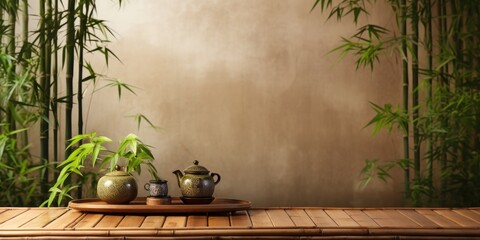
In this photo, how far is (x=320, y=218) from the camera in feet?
9.96

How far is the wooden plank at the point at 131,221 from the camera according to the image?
2.81 metres

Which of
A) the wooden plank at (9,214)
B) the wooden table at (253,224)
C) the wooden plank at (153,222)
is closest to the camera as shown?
the wooden table at (253,224)

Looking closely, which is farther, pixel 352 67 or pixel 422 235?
pixel 352 67

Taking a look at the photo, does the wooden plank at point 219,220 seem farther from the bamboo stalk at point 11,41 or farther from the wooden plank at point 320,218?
the bamboo stalk at point 11,41

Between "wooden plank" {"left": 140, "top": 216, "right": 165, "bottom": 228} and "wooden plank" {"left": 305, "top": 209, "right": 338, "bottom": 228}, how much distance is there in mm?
611

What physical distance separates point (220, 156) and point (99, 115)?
35.7 inches

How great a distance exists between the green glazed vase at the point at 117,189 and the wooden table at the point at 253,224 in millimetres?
111

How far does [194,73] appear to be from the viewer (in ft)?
17.2

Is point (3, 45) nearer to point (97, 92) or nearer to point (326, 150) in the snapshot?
point (97, 92)

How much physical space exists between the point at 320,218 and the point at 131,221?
2.54ft

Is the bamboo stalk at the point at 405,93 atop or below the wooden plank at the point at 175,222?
atop

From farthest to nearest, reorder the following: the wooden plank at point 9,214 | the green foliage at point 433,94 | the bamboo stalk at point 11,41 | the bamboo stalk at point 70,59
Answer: the green foliage at point 433,94
the bamboo stalk at point 11,41
the bamboo stalk at point 70,59
the wooden plank at point 9,214

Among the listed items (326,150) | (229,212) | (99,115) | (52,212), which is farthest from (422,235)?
(99,115)

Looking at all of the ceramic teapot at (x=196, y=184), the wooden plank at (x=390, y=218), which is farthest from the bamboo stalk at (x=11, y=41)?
the wooden plank at (x=390, y=218)
